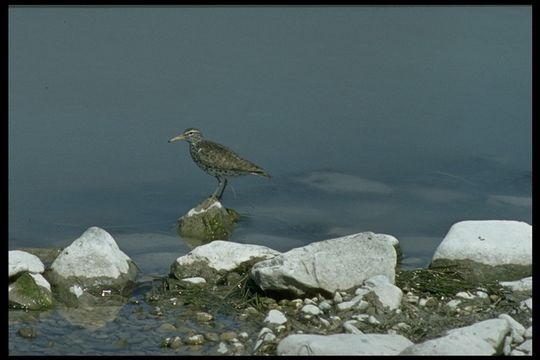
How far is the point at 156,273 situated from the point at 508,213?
3.09 m

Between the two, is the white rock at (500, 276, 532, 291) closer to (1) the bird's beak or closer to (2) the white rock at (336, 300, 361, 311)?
(2) the white rock at (336, 300, 361, 311)

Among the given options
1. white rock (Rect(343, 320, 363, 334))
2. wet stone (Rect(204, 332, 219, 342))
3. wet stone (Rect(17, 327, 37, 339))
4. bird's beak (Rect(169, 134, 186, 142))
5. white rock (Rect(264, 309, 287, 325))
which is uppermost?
bird's beak (Rect(169, 134, 186, 142))

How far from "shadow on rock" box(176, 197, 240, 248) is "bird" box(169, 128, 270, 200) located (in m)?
0.61

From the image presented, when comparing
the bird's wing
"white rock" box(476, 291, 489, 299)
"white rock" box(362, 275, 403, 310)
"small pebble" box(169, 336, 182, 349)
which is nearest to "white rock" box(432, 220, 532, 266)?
"white rock" box(476, 291, 489, 299)

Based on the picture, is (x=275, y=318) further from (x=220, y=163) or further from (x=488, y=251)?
(x=220, y=163)

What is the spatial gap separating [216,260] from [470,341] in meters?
2.09

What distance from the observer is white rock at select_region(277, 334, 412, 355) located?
552 centimetres

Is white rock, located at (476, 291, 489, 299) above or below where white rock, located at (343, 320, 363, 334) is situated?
above

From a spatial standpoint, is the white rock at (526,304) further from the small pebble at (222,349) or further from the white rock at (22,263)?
the white rock at (22,263)

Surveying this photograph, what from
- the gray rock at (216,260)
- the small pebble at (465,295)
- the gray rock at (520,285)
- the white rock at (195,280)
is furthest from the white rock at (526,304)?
the white rock at (195,280)

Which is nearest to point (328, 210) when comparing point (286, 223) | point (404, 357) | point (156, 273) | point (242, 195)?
point (286, 223)

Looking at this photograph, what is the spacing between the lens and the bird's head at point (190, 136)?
9523mm

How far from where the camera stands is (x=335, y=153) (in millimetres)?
9547
